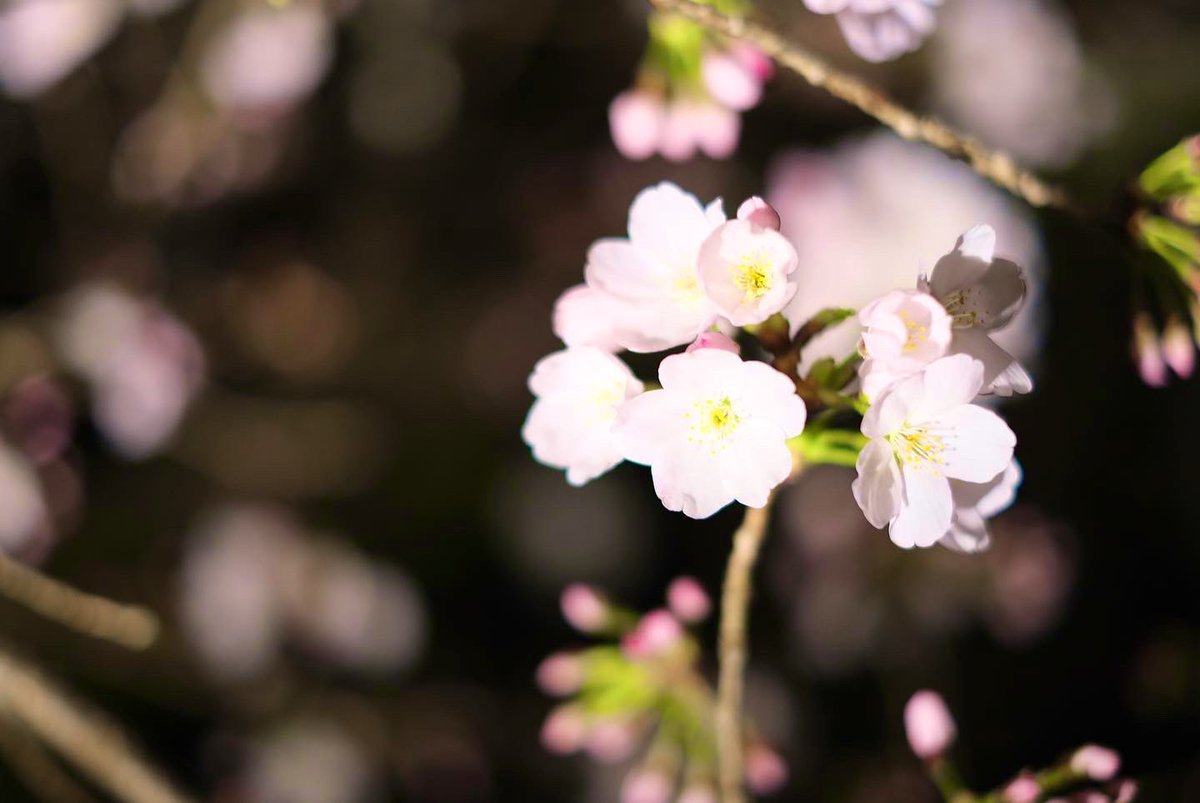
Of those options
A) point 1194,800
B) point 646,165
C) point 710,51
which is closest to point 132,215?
point 646,165

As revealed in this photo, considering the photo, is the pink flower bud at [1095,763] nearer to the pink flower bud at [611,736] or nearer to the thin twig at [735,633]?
the thin twig at [735,633]

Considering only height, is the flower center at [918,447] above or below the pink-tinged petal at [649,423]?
above

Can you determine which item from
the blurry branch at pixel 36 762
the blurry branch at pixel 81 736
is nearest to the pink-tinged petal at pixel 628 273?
the blurry branch at pixel 81 736

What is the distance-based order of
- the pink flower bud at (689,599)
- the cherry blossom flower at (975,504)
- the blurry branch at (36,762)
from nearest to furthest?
the cherry blossom flower at (975,504), the pink flower bud at (689,599), the blurry branch at (36,762)

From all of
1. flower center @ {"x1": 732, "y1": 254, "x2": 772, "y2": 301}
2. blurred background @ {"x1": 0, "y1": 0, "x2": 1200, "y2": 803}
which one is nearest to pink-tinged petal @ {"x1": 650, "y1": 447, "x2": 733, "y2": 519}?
flower center @ {"x1": 732, "y1": 254, "x2": 772, "y2": 301}

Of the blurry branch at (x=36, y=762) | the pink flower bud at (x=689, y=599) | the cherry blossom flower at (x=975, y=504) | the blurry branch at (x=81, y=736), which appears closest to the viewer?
the cherry blossom flower at (x=975, y=504)

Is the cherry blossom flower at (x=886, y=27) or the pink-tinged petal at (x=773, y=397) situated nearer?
the pink-tinged petal at (x=773, y=397)

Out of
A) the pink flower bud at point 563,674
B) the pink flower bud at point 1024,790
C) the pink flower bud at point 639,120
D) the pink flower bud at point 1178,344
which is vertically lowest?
the pink flower bud at point 563,674

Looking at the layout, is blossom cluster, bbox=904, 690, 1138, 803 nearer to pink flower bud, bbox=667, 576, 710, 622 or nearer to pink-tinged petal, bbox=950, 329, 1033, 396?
pink flower bud, bbox=667, 576, 710, 622
